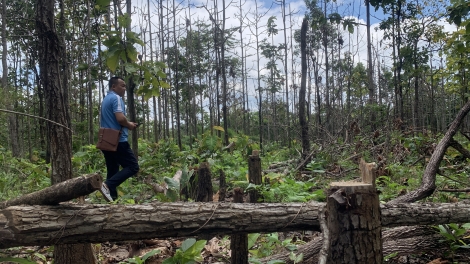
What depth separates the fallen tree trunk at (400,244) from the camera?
2.91 m

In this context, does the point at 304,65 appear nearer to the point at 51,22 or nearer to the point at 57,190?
the point at 51,22

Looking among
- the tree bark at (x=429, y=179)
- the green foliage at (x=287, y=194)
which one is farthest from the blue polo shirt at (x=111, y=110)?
the tree bark at (x=429, y=179)

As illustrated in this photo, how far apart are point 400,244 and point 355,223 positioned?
1.39 m

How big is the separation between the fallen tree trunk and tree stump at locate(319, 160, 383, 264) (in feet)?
3.06

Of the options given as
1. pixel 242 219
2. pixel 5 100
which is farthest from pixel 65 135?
pixel 5 100

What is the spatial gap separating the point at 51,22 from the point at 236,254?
217cm

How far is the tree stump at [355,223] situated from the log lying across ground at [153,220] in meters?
0.54

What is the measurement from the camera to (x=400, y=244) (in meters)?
3.00

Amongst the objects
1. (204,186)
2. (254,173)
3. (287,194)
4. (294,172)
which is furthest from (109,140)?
(294,172)

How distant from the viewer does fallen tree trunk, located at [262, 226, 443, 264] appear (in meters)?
2.91

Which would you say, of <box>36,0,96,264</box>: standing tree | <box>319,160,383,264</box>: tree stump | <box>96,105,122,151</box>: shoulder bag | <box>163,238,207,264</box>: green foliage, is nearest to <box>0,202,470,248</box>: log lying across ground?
<box>163,238,207,264</box>: green foliage

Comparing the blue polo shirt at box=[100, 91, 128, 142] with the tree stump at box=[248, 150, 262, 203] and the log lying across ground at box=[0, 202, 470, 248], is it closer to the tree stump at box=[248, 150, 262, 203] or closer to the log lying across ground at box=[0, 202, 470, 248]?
the tree stump at box=[248, 150, 262, 203]

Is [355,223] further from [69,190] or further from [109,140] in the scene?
[109,140]

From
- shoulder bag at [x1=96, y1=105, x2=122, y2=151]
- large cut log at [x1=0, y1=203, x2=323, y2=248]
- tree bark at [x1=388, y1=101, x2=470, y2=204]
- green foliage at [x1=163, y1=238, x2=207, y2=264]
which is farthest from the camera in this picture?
shoulder bag at [x1=96, y1=105, x2=122, y2=151]
